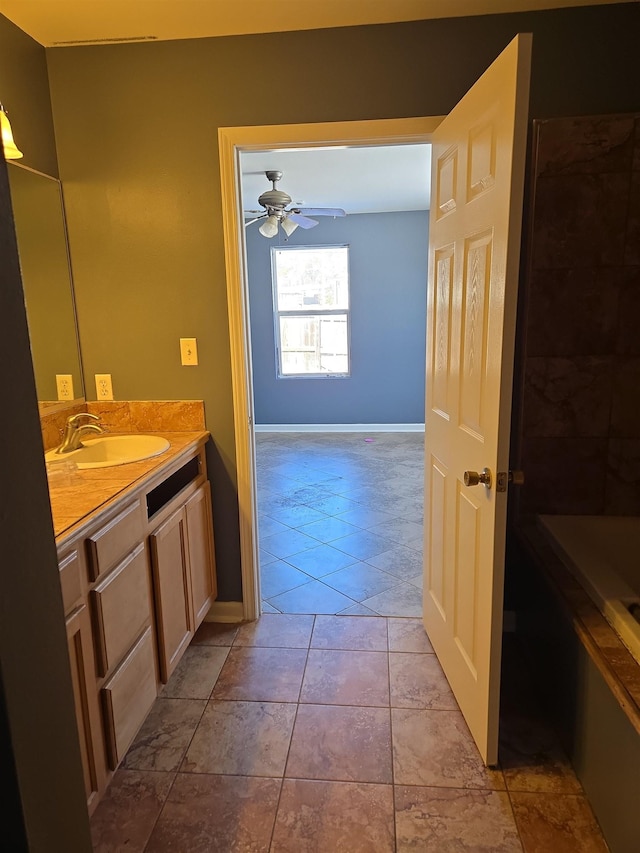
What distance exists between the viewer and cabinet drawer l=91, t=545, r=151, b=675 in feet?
4.93

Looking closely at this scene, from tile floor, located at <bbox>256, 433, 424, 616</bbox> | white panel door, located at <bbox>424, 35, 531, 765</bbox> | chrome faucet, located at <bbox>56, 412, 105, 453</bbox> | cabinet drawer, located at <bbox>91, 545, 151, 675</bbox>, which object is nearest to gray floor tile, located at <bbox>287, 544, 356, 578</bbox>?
tile floor, located at <bbox>256, 433, 424, 616</bbox>

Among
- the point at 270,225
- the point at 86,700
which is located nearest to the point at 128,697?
the point at 86,700

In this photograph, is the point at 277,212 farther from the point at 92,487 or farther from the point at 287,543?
the point at 92,487

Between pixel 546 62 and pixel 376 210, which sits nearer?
pixel 546 62

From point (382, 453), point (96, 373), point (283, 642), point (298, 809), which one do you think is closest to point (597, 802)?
point (298, 809)

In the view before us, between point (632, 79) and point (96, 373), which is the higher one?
point (632, 79)

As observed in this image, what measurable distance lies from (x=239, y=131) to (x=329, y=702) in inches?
87.8

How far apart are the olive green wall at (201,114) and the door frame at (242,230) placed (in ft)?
0.13

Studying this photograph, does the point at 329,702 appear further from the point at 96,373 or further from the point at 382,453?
the point at 382,453

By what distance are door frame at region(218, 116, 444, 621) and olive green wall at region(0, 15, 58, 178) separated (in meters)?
0.70

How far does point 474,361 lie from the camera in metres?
1.69

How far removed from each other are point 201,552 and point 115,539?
31.6 inches

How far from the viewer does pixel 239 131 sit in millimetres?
2162

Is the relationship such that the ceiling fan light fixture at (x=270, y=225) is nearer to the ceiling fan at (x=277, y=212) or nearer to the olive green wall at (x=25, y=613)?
the ceiling fan at (x=277, y=212)
